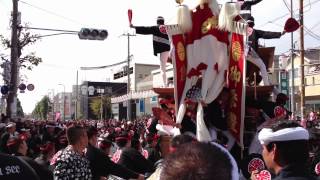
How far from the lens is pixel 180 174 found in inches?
60.9

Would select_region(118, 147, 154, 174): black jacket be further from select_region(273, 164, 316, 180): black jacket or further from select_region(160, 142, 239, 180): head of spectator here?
select_region(160, 142, 239, 180): head of spectator

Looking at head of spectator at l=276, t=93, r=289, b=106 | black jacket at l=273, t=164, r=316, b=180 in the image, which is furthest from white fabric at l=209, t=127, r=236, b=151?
black jacket at l=273, t=164, r=316, b=180

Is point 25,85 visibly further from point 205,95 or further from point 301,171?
point 301,171

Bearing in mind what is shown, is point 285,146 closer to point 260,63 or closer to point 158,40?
point 260,63

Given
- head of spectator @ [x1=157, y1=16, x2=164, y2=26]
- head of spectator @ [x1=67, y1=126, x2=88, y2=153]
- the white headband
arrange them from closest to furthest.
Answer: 1. the white headband
2. head of spectator @ [x1=67, y1=126, x2=88, y2=153]
3. head of spectator @ [x1=157, y1=16, x2=164, y2=26]

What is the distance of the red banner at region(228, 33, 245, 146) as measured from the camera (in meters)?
6.46

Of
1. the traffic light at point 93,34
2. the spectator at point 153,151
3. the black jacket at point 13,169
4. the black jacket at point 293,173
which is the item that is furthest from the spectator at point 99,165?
the traffic light at point 93,34

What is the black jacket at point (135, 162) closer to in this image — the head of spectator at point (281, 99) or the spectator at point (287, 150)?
the head of spectator at point (281, 99)

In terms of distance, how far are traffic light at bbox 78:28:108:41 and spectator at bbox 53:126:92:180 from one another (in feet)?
44.6

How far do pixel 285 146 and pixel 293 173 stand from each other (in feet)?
0.60

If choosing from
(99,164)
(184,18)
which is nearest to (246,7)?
(184,18)

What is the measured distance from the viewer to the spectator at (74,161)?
493 centimetres

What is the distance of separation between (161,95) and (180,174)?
19.4 ft

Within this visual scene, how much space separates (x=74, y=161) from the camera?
4.98m
